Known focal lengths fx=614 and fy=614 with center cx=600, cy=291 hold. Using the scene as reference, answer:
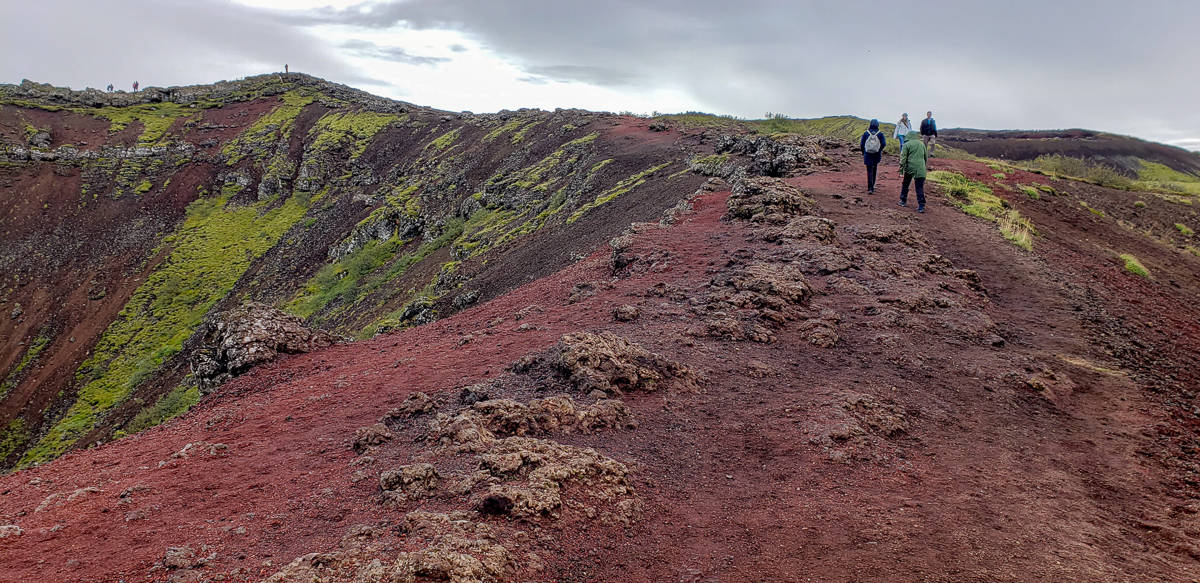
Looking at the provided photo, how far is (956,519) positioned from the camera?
192 inches

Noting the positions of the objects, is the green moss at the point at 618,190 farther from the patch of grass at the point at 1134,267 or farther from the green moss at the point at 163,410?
the green moss at the point at 163,410

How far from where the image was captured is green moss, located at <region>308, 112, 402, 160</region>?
45219mm

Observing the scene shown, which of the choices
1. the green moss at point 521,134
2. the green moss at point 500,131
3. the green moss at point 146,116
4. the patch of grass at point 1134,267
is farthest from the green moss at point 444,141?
the patch of grass at point 1134,267

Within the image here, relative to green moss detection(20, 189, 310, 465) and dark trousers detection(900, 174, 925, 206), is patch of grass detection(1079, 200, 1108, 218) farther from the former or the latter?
green moss detection(20, 189, 310, 465)

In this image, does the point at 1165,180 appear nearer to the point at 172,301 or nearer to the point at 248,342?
the point at 248,342

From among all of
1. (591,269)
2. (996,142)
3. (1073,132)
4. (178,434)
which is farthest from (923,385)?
(1073,132)

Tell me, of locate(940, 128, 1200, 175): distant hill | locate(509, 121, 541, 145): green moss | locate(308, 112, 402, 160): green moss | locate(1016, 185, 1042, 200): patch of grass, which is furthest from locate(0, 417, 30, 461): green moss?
locate(940, 128, 1200, 175): distant hill

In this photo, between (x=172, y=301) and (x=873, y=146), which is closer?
(x=873, y=146)

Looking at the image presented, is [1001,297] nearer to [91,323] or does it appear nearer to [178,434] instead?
[178,434]

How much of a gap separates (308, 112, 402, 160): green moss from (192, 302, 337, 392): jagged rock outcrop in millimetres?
35877

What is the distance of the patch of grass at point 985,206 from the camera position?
12797mm

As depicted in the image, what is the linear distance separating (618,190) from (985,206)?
1182 cm

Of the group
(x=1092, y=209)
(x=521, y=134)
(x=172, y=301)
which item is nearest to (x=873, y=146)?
(x=1092, y=209)

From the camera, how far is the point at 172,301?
3291 centimetres
